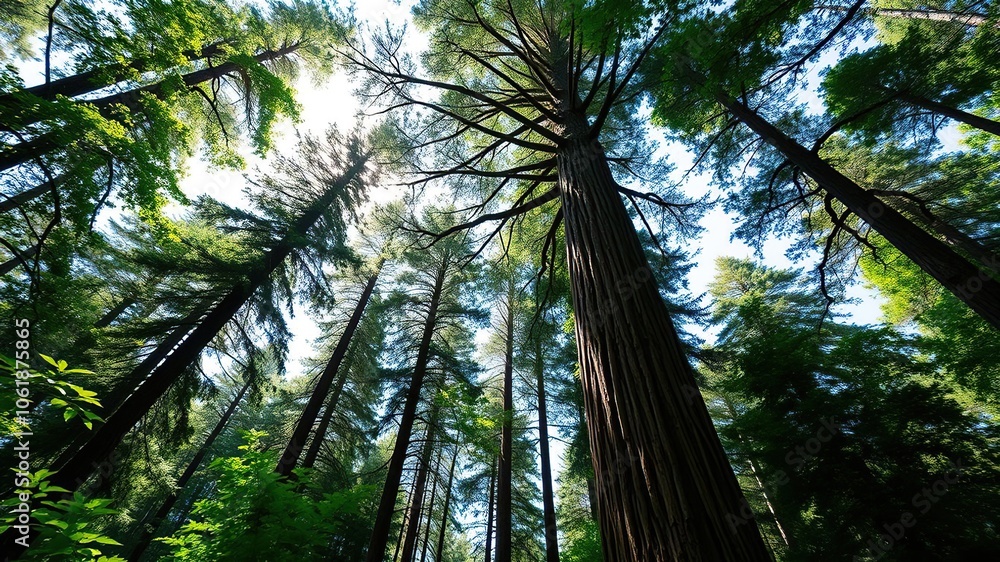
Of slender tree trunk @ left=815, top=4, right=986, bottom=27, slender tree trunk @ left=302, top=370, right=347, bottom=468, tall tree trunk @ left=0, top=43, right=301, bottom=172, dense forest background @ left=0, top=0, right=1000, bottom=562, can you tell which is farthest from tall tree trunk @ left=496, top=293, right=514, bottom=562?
slender tree trunk @ left=815, top=4, right=986, bottom=27


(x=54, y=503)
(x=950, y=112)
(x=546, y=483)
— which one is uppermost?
(x=950, y=112)

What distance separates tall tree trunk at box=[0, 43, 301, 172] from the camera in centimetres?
413

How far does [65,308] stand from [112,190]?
3879 mm

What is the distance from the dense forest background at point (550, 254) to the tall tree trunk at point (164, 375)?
0.18 ft

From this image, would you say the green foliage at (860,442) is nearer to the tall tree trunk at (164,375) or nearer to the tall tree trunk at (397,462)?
the tall tree trunk at (397,462)

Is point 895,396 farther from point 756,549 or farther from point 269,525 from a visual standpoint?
point 269,525

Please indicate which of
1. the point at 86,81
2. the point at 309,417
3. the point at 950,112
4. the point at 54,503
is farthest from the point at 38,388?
the point at 950,112

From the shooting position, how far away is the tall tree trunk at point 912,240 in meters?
3.54

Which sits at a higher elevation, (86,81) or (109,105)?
(86,81)

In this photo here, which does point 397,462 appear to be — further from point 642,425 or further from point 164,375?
point 642,425

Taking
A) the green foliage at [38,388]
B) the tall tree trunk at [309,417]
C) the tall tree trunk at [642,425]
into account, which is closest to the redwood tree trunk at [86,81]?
the green foliage at [38,388]

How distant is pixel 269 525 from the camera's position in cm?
317

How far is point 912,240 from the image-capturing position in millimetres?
4164

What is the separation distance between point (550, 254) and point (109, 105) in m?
8.60
